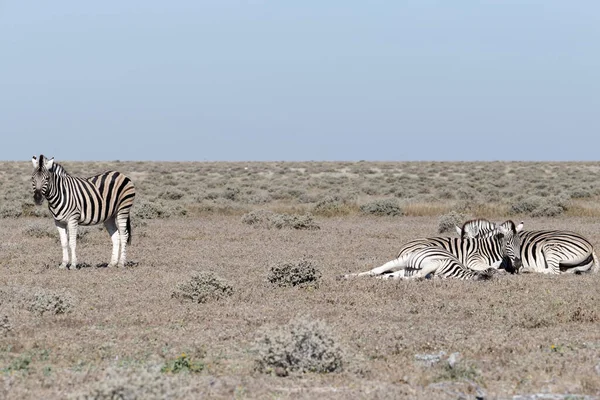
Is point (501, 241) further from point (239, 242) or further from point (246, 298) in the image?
point (239, 242)

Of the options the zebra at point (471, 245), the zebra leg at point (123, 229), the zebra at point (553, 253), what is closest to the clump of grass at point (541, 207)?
the zebra at point (553, 253)

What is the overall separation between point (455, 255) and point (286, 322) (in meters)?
5.07

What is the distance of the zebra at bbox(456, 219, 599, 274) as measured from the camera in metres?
14.2

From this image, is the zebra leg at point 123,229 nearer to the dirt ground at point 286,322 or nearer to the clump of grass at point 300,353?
the dirt ground at point 286,322

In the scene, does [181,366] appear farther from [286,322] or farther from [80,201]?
[80,201]

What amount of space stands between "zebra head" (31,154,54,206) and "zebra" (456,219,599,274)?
24.7ft

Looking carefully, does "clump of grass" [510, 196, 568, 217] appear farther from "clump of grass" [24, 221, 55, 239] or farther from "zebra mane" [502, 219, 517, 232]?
"clump of grass" [24, 221, 55, 239]

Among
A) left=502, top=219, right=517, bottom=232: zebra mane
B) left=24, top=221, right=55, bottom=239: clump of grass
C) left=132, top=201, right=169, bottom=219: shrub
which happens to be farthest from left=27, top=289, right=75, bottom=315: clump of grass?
Answer: left=132, top=201, right=169, bottom=219: shrub

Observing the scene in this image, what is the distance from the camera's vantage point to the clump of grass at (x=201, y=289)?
11.4 metres

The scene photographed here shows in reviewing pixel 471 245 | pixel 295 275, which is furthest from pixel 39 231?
pixel 471 245

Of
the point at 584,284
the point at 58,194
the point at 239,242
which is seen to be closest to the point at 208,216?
the point at 239,242

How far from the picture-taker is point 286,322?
9.83 meters

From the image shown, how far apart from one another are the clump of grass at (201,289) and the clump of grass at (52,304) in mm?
1552

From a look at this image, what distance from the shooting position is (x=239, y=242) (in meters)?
20.2
